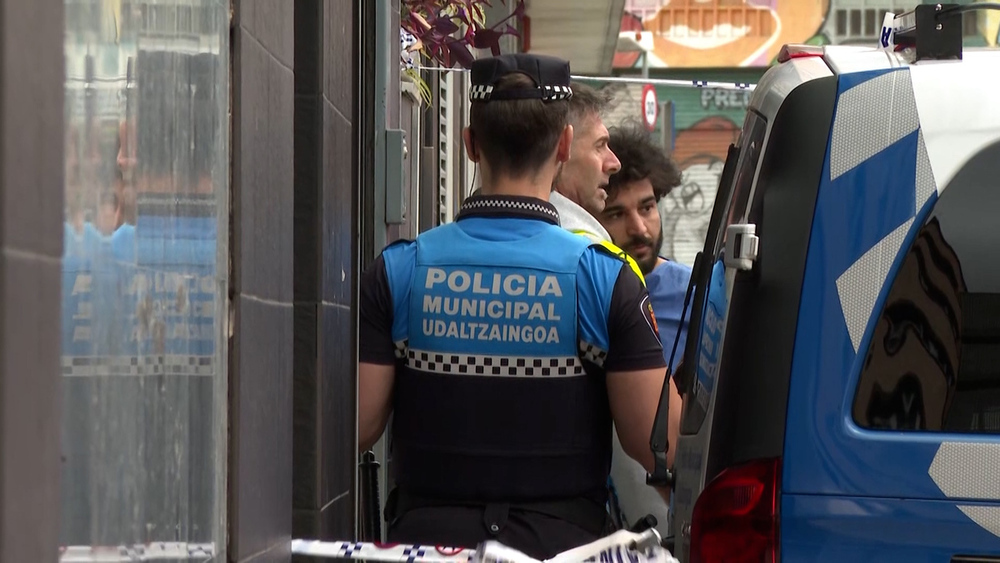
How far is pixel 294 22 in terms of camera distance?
11.4ft

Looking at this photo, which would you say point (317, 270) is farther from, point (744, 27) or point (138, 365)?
point (744, 27)

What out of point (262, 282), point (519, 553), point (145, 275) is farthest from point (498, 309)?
point (145, 275)

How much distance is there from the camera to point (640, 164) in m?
5.90

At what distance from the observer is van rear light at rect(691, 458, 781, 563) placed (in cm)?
278

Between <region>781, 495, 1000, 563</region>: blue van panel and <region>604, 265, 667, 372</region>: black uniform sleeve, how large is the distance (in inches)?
30.1

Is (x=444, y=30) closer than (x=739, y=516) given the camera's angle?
No

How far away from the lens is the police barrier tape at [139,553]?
71.7 inches

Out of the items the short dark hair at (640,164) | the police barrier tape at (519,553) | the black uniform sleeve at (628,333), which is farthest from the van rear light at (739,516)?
the short dark hair at (640,164)

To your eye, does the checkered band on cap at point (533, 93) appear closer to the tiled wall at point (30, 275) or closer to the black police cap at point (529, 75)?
the black police cap at point (529, 75)

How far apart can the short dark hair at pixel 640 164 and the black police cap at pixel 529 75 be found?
2169mm

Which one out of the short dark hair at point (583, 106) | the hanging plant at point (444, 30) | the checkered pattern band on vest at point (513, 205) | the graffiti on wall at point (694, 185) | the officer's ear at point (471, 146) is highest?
the hanging plant at point (444, 30)

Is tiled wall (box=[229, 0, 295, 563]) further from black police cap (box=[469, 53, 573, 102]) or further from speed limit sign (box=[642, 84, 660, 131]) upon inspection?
speed limit sign (box=[642, 84, 660, 131])

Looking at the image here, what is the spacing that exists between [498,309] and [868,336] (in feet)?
3.07

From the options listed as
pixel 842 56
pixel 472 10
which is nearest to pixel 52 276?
pixel 842 56
